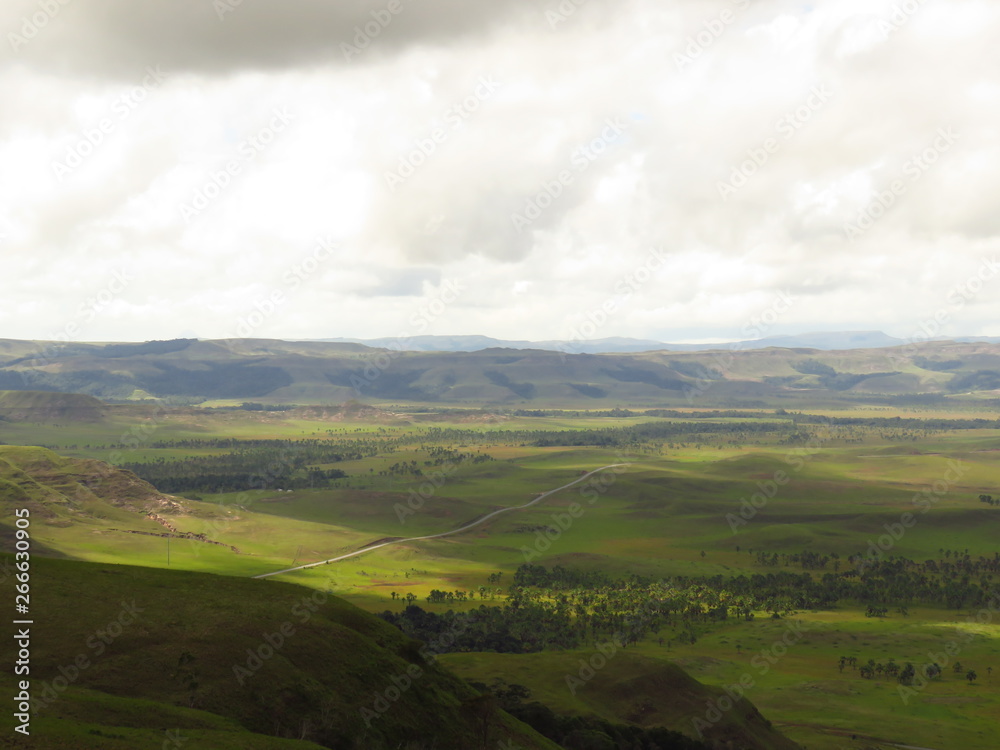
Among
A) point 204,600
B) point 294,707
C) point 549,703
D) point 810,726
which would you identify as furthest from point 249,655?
point 810,726

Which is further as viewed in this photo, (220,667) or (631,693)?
(631,693)

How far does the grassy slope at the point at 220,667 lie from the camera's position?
50312 millimetres

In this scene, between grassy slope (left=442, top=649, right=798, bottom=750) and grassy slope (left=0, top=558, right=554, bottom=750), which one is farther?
grassy slope (left=442, top=649, right=798, bottom=750)

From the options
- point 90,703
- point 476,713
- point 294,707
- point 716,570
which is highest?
point 90,703

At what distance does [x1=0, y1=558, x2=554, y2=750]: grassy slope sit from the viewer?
5031 centimetres

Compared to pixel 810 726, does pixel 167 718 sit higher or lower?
higher

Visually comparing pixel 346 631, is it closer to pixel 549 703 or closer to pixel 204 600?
pixel 204 600

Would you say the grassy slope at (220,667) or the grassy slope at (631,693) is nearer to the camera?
the grassy slope at (220,667)

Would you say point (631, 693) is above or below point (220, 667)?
below

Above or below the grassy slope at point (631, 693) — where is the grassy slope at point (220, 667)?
above

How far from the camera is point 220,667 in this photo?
5941 cm

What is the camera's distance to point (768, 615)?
15600cm

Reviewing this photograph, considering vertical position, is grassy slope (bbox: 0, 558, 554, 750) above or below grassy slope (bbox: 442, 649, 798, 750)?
above

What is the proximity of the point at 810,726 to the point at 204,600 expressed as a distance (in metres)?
70.8
